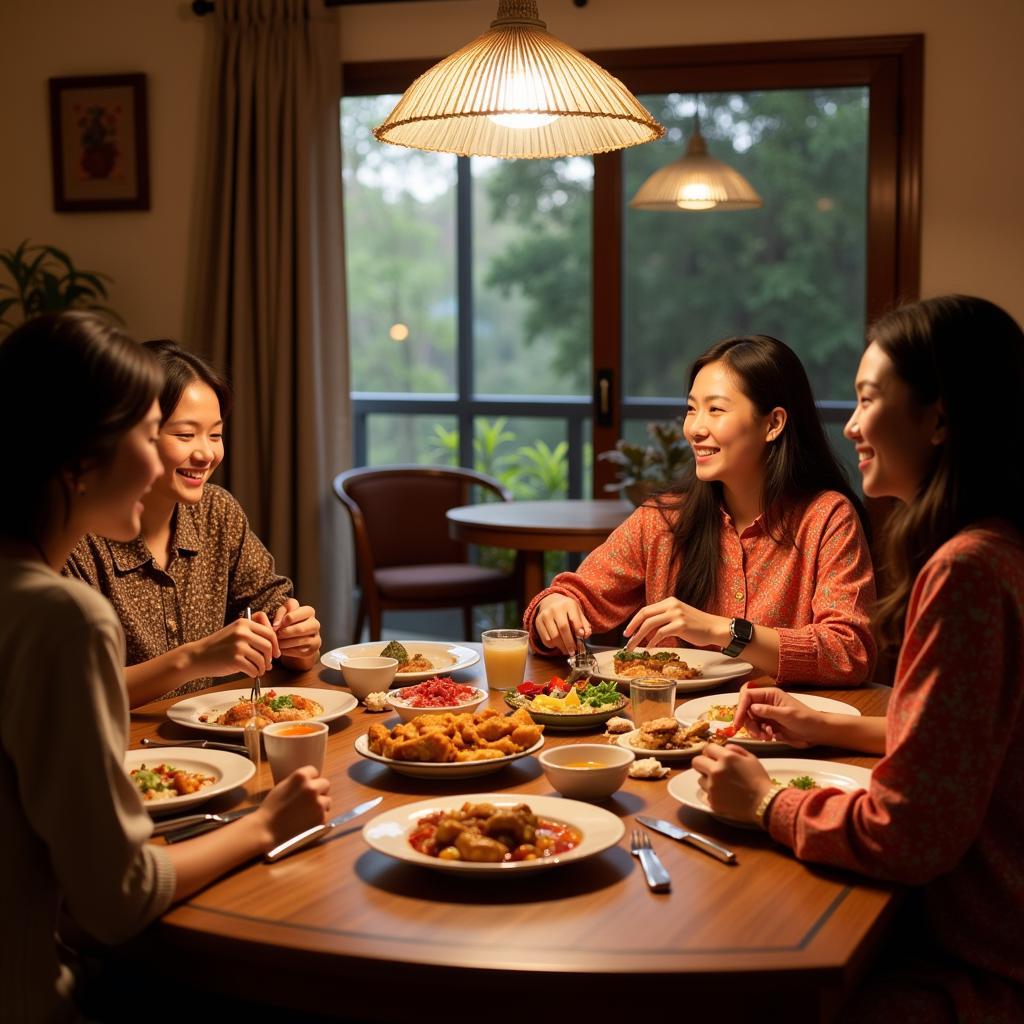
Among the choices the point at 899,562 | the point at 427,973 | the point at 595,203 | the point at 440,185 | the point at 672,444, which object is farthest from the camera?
the point at 440,185

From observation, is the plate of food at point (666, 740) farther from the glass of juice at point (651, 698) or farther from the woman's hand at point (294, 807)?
the woman's hand at point (294, 807)

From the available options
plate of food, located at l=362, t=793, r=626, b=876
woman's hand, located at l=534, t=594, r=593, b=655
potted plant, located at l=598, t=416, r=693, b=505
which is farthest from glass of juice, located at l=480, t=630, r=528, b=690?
potted plant, located at l=598, t=416, r=693, b=505

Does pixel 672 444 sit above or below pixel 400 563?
above

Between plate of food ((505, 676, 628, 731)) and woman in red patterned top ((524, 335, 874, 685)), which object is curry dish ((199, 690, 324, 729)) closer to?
plate of food ((505, 676, 628, 731))

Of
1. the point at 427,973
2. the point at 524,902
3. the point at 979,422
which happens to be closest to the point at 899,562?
the point at 979,422

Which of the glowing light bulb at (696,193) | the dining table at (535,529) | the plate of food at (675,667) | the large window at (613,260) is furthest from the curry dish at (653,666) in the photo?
the large window at (613,260)

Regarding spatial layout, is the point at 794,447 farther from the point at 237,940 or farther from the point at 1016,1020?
the point at 237,940

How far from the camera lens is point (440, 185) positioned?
580 cm

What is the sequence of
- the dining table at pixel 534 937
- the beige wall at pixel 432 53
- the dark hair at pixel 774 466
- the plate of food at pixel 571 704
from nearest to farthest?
the dining table at pixel 534 937
the plate of food at pixel 571 704
the dark hair at pixel 774 466
the beige wall at pixel 432 53

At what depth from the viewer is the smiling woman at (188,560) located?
225cm

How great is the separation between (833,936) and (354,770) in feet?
2.39

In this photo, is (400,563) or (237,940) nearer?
(237,940)

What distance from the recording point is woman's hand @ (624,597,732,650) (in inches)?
83.6

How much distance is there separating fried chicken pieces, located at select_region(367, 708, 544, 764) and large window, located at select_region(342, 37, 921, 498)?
3.65 metres
